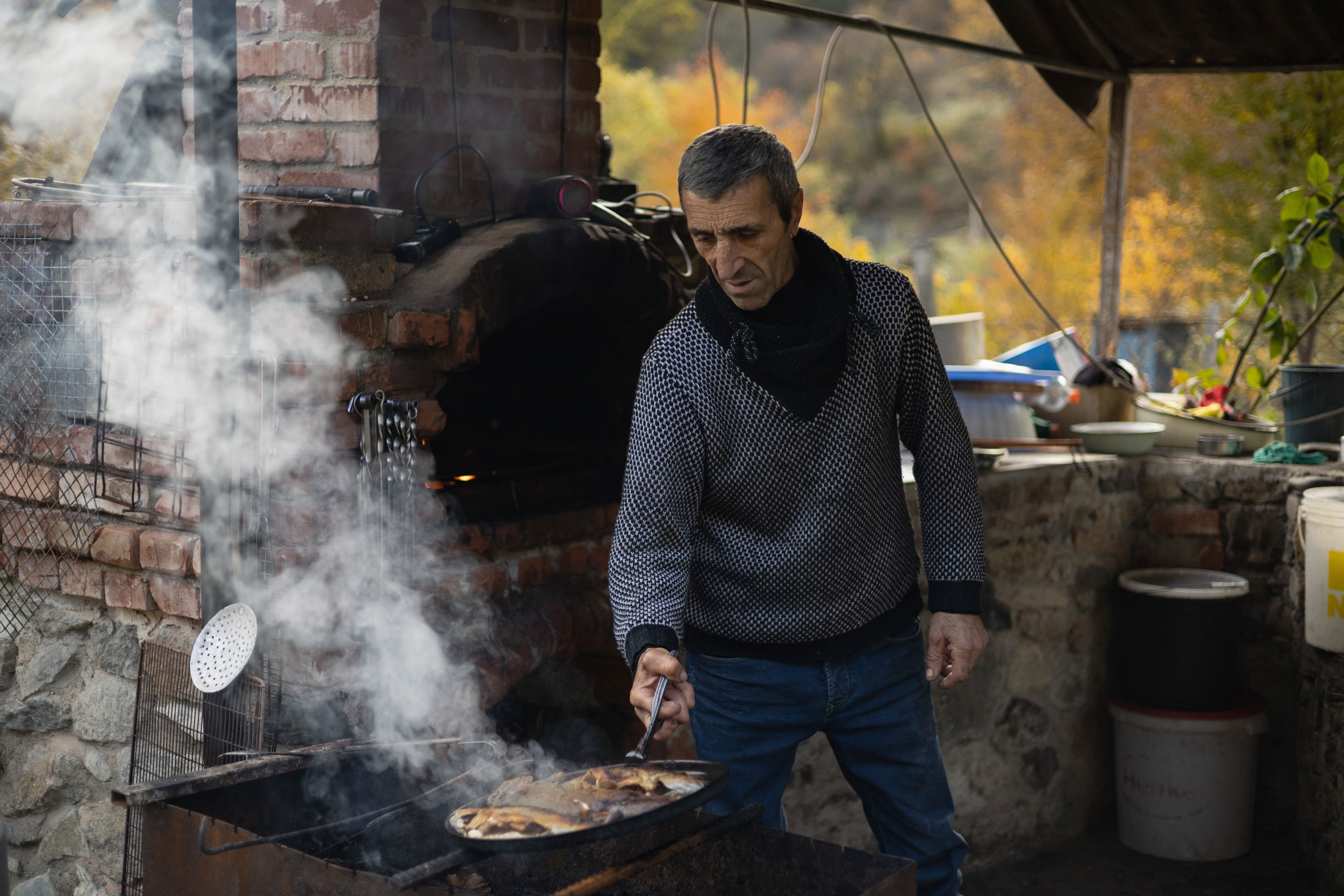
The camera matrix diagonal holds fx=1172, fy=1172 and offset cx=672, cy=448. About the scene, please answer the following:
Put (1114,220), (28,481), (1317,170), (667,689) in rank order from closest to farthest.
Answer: (667,689), (28,481), (1317,170), (1114,220)

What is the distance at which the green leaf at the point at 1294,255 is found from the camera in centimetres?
472

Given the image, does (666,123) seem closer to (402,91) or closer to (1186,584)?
(1186,584)

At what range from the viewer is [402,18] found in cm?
292

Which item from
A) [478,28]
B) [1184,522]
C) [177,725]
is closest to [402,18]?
[478,28]

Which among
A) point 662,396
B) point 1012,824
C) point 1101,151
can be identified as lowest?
point 1012,824

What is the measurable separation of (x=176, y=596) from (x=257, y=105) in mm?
1298

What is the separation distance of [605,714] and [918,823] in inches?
52.0

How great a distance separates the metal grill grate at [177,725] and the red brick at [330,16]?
5.10 ft

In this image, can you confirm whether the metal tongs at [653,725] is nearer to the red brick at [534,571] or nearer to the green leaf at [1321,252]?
the red brick at [534,571]

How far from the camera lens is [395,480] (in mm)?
2746

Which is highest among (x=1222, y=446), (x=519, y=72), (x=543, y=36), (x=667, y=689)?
(x=543, y=36)

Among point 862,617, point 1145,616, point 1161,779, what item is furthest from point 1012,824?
point 862,617

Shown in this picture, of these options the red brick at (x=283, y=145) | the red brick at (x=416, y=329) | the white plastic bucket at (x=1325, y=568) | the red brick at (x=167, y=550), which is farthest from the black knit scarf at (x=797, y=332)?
the white plastic bucket at (x=1325, y=568)

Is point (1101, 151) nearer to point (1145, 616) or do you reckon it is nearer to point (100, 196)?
point (1145, 616)
